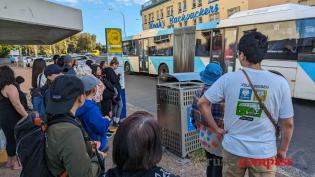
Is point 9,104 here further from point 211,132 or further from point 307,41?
point 307,41

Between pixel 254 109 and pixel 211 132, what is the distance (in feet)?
2.40

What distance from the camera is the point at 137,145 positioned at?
1292 mm

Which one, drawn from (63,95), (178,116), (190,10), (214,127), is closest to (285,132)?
(214,127)

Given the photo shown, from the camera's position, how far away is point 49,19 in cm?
484

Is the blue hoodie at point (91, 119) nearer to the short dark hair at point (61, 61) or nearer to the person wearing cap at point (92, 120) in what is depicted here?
the person wearing cap at point (92, 120)

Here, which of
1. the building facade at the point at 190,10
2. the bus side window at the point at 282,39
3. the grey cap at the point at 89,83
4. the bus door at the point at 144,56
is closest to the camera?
the grey cap at the point at 89,83

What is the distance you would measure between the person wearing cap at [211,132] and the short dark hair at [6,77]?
2.54m

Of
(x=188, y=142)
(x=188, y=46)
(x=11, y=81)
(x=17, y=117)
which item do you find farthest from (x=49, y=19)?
(x=188, y=46)

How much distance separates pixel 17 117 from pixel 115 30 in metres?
3.58

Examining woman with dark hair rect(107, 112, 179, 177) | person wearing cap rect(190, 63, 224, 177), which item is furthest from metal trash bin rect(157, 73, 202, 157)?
woman with dark hair rect(107, 112, 179, 177)

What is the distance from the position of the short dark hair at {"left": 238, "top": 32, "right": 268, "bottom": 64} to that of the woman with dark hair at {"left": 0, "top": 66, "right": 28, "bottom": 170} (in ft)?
10.1

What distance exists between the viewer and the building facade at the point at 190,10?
84.4 feet

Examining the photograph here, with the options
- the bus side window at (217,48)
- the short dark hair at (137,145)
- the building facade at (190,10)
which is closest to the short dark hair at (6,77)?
the short dark hair at (137,145)

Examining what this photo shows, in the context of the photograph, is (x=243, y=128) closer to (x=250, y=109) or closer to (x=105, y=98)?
(x=250, y=109)
